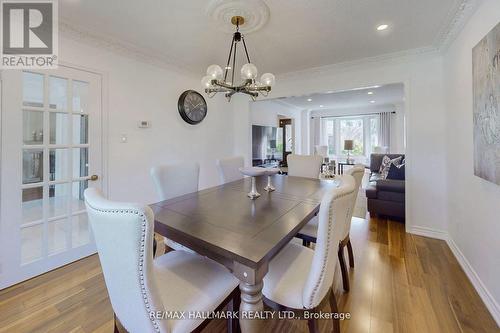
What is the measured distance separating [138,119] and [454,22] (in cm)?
369

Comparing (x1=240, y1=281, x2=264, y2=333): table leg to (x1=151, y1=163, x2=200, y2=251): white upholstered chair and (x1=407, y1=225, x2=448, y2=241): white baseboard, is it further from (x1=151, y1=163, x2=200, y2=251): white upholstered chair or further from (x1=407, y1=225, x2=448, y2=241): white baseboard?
(x1=407, y1=225, x2=448, y2=241): white baseboard

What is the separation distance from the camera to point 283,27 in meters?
2.31

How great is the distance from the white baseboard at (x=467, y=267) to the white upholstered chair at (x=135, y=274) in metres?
1.95

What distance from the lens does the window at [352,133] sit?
8224 mm

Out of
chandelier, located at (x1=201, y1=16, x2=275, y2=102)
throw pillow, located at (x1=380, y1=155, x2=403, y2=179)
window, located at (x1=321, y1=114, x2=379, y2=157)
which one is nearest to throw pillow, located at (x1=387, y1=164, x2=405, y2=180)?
throw pillow, located at (x1=380, y1=155, x2=403, y2=179)

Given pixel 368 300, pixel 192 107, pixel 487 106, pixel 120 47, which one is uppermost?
pixel 120 47

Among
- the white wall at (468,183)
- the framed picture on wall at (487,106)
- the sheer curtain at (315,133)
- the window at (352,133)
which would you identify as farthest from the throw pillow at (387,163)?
the sheer curtain at (315,133)

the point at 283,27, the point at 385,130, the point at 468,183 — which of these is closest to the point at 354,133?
the point at 385,130

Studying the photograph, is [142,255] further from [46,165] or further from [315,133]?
[315,133]

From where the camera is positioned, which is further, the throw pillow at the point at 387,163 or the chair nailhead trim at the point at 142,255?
the throw pillow at the point at 387,163

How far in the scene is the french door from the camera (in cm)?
200

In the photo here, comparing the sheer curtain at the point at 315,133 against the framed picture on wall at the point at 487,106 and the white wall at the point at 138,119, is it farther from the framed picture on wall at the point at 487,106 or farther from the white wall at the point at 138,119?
the framed picture on wall at the point at 487,106

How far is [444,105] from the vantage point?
283 cm

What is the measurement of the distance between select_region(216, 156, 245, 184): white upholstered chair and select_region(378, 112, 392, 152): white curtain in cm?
660
